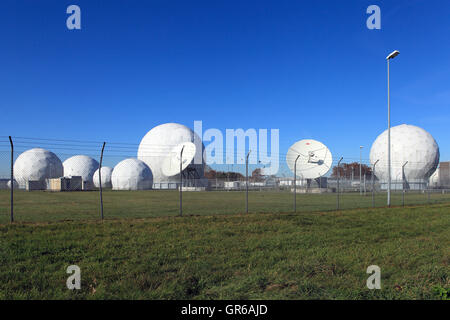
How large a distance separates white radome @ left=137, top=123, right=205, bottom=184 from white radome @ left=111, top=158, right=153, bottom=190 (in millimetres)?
5468

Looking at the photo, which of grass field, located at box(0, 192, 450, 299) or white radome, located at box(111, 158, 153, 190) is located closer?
grass field, located at box(0, 192, 450, 299)

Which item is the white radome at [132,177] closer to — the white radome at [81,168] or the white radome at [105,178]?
the white radome at [105,178]

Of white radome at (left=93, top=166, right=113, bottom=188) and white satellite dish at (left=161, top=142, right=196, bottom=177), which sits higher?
white satellite dish at (left=161, top=142, right=196, bottom=177)

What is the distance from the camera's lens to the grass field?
4.33 meters

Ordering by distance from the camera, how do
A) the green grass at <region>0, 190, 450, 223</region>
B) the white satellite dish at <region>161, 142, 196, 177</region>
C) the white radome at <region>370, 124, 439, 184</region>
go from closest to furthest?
the green grass at <region>0, 190, 450, 223</region> → the white satellite dish at <region>161, 142, 196, 177</region> → the white radome at <region>370, 124, 439, 184</region>

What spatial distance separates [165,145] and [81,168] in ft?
52.7

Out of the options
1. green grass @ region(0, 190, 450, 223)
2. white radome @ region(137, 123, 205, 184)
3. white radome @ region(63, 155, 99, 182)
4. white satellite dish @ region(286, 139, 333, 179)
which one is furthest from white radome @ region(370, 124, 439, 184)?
white radome @ region(63, 155, 99, 182)

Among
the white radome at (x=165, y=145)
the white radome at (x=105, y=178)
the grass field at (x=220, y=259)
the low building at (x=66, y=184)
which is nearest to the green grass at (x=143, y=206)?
the grass field at (x=220, y=259)

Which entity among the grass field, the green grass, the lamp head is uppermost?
the lamp head

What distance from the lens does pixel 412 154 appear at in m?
53.1

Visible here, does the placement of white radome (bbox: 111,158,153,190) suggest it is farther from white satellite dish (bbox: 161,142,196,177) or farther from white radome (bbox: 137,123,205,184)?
white radome (bbox: 137,123,205,184)
